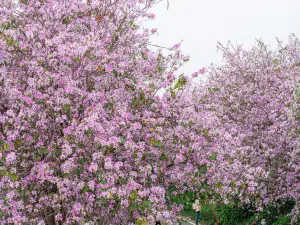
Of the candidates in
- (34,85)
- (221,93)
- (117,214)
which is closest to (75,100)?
(34,85)

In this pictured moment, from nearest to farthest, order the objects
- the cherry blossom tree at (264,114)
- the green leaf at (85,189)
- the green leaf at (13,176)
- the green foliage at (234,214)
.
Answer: the green leaf at (13,176)
the green leaf at (85,189)
the cherry blossom tree at (264,114)
the green foliage at (234,214)

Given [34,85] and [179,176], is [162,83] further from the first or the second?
[34,85]

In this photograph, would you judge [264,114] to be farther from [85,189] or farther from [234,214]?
[85,189]

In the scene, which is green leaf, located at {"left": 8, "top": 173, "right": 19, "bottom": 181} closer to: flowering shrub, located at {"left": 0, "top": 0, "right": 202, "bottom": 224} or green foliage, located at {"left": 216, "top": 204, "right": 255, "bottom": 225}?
flowering shrub, located at {"left": 0, "top": 0, "right": 202, "bottom": 224}

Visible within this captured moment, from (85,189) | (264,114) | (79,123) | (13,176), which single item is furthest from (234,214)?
(13,176)

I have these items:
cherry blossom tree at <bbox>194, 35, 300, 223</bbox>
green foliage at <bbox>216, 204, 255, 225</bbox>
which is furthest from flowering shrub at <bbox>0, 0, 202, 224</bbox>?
A: green foliage at <bbox>216, 204, 255, 225</bbox>

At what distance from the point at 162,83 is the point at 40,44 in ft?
9.04

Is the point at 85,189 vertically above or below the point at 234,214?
below

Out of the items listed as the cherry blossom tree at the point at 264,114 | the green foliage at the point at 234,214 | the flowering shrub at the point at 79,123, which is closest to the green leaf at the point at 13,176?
the flowering shrub at the point at 79,123

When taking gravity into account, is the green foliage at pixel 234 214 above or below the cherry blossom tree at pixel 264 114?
below

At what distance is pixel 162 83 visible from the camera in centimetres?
898

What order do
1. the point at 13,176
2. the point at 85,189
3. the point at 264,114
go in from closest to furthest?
the point at 13,176
the point at 85,189
the point at 264,114

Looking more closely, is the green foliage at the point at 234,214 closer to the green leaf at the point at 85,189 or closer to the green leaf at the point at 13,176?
the green leaf at the point at 85,189

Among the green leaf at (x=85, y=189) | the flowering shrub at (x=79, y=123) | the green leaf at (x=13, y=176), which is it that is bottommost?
the green leaf at (x=13, y=176)
